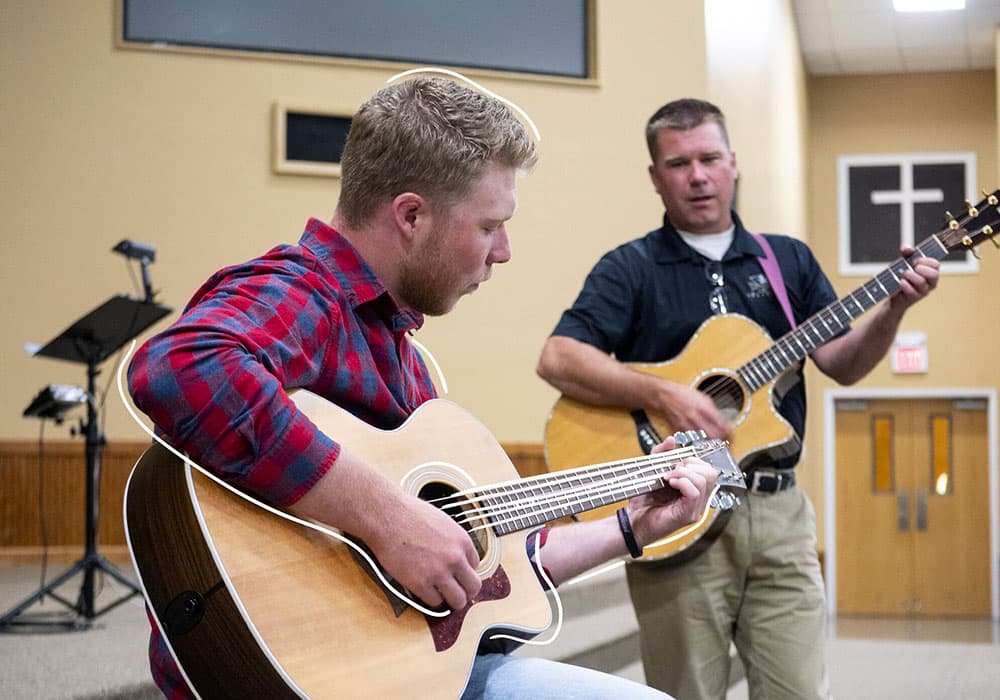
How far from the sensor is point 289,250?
4.97 ft

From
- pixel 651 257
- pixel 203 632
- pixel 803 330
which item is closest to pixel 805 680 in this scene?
pixel 803 330

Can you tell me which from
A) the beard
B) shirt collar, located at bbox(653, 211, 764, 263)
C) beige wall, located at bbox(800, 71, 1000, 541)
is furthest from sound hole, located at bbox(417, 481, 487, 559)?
beige wall, located at bbox(800, 71, 1000, 541)

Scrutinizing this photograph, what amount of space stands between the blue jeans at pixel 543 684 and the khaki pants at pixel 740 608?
1.11m

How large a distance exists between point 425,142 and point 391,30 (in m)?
5.33

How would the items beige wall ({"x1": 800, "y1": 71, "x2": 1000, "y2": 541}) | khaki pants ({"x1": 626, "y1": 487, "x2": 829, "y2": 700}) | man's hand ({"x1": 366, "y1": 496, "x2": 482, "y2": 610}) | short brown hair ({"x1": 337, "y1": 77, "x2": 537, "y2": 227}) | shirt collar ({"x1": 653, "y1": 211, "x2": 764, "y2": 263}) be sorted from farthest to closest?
beige wall ({"x1": 800, "y1": 71, "x2": 1000, "y2": 541})
shirt collar ({"x1": 653, "y1": 211, "x2": 764, "y2": 263})
khaki pants ({"x1": 626, "y1": 487, "x2": 829, "y2": 700})
short brown hair ({"x1": 337, "y1": 77, "x2": 537, "y2": 227})
man's hand ({"x1": 366, "y1": 496, "x2": 482, "y2": 610})

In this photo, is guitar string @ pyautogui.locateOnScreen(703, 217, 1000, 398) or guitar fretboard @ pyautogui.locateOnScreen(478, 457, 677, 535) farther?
guitar string @ pyautogui.locateOnScreen(703, 217, 1000, 398)

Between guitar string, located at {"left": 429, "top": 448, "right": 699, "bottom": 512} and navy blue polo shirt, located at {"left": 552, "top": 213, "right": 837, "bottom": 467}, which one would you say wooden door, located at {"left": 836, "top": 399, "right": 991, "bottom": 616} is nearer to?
navy blue polo shirt, located at {"left": 552, "top": 213, "right": 837, "bottom": 467}

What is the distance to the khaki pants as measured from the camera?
8.30 feet

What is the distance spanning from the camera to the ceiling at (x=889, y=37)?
31.1ft

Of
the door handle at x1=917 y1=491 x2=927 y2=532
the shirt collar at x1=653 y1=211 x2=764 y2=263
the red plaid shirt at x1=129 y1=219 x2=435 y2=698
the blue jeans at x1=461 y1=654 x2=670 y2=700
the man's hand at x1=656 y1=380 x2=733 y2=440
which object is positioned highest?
the shirt collar at x1=653 y1=211 x2=764 y2=263

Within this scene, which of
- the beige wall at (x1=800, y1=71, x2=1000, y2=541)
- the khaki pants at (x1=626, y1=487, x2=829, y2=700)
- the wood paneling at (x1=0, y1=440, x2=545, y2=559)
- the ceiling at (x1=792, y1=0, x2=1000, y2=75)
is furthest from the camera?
the beige wall at (x1=800, y1=71, x2=1000, y2=541)

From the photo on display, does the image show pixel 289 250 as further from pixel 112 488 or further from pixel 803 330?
pixel 112 488

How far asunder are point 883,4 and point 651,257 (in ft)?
24.8

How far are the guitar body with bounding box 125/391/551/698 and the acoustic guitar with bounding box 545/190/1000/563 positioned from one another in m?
1.22
